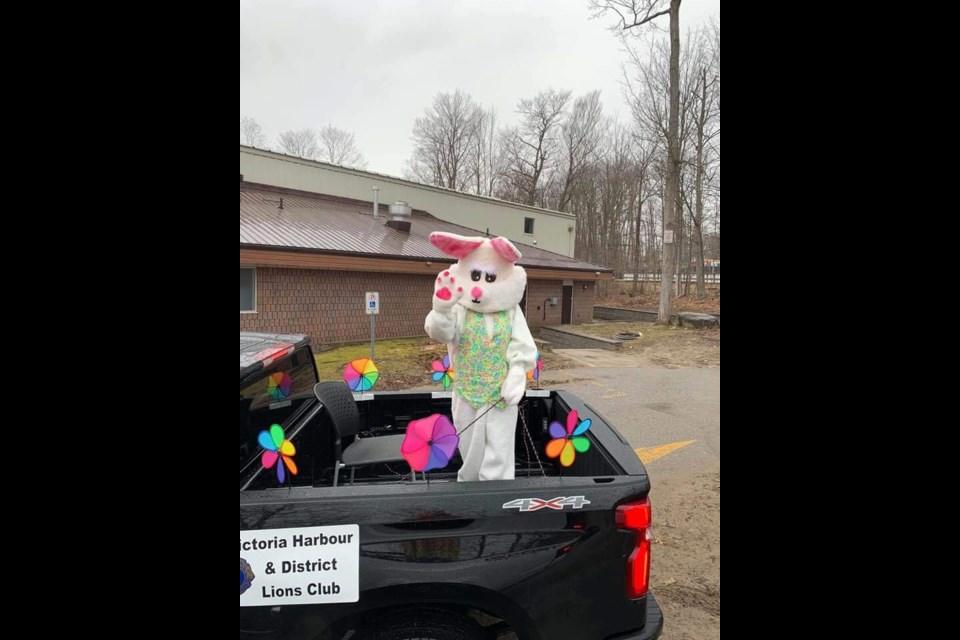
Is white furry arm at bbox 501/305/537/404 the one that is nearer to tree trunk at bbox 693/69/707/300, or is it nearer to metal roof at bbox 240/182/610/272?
metal roof at bbox 240/182/610/272

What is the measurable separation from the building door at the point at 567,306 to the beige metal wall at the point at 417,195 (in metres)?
6.02

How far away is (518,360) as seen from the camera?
2.40 meters

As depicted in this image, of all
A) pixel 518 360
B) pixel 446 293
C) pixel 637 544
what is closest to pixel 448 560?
pixel 637 544

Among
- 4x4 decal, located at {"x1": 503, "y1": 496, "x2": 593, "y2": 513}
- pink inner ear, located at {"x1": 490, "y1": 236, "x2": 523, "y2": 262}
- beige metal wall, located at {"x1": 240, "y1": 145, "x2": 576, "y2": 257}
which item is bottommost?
4x4 decal, located at {"x1": 503, "y1": 496, "x2": 593, "y2": 513}

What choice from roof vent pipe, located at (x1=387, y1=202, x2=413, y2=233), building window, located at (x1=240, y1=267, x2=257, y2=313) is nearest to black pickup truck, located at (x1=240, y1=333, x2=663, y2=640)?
building window, located at (x1=240, y1=267, x2=257, y2=313)

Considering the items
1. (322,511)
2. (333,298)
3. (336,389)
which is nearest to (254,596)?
(322,511)

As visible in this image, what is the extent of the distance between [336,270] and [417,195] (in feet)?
29.9

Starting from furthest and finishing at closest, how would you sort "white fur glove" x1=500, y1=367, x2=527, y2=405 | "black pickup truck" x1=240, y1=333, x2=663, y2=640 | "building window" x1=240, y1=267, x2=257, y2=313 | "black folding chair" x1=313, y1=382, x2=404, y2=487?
"building window" x1=240, y1=267, x2=257, y2=313, "black folding chair" x1=313, y1=382, x2=404, y2=487, "white fur glove" x1=500, y1=367, x2=527, y2=405, "black pickup truck" x1=240, y1=333, x2=663, y2=640

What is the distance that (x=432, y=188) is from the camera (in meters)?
20.5

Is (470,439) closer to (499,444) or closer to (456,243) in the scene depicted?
(499,444)

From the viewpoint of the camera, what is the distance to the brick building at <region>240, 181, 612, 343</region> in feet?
36.3

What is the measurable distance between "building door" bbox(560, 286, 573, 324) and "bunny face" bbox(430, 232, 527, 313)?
1575 cm
